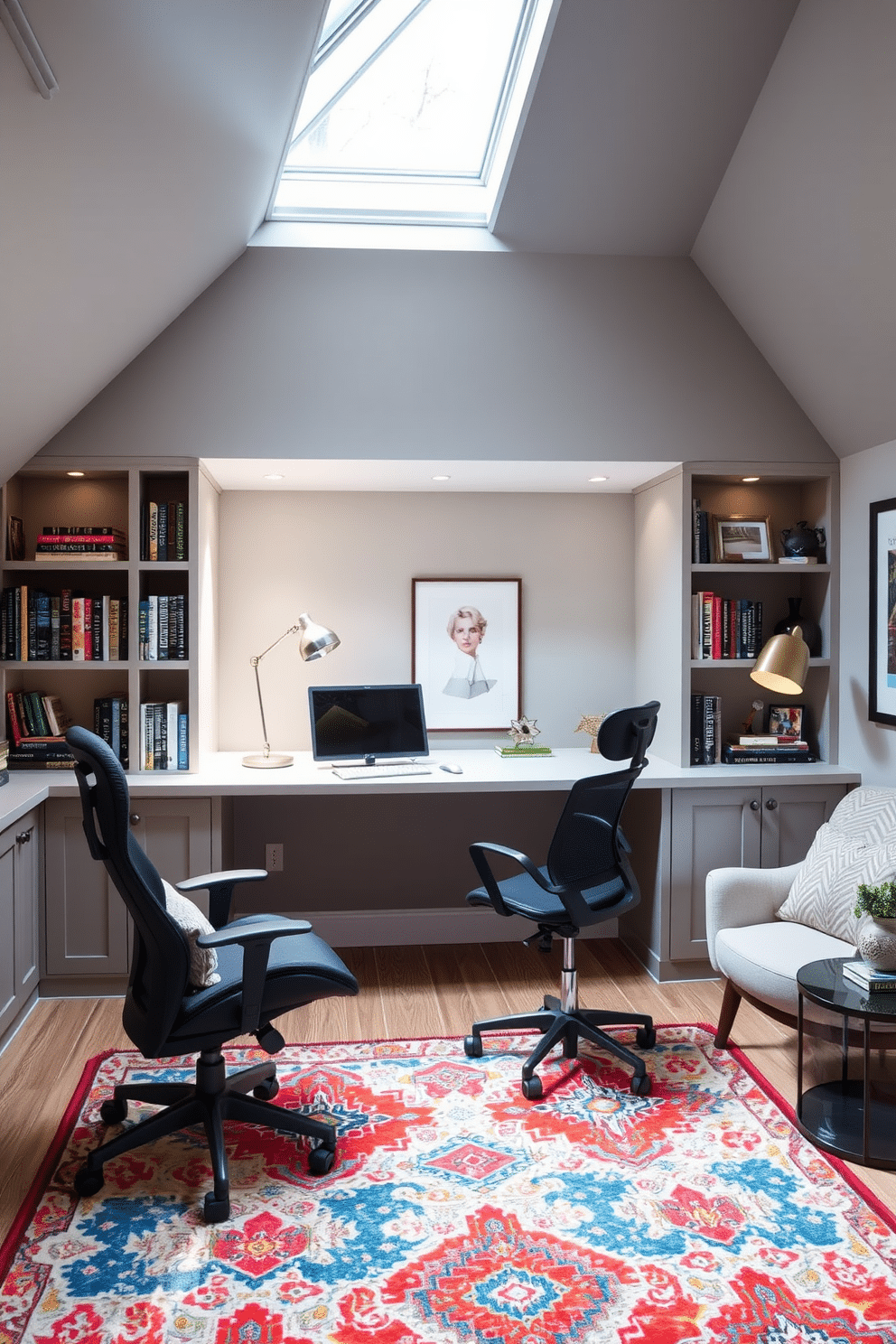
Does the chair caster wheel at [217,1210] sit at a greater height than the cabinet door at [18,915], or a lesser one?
lesser

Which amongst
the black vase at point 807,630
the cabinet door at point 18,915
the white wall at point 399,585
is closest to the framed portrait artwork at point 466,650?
the white wall at point 399,585

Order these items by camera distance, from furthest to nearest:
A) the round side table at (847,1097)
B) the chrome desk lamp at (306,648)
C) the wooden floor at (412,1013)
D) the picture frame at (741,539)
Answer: the picture frame at (741,539)
the chrome desk lamp at (306,648)
the wooden floor at (412,1013)
the round side table at (847,1097)

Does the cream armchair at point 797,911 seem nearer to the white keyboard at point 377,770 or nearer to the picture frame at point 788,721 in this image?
the picture frame at point 788,721

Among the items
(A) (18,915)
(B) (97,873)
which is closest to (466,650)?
(B) (97,873)

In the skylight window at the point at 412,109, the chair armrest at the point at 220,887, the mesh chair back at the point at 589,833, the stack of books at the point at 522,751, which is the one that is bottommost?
the chair armrest at the point at 220,887

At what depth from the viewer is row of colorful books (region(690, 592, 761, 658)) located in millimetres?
3826

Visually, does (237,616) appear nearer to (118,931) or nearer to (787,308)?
(118,931)

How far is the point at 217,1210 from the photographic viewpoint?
2.18 meters

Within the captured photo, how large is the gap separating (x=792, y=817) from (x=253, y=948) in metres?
2.32

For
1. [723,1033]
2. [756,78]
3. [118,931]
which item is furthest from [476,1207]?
[756,78]

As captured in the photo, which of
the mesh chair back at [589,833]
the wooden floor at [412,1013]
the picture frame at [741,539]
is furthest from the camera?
the picture frame at [741,539]

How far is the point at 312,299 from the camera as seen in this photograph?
3.53 meters

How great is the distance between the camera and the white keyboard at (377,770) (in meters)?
3.57

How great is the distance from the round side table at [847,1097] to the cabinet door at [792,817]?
0.92 m
